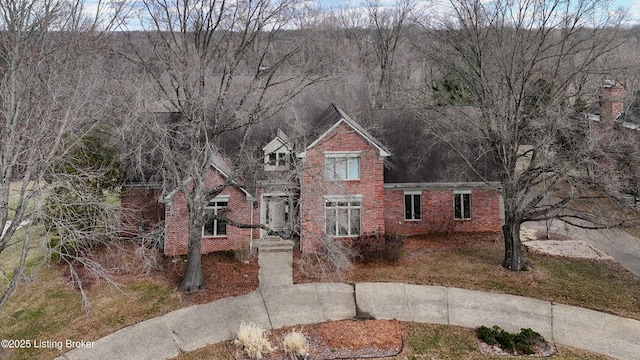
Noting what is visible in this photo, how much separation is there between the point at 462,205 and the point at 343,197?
22.3ft

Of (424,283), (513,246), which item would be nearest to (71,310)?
(424,283)

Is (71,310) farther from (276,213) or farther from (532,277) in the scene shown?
(532,277)

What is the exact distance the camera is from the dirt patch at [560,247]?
19.2 m

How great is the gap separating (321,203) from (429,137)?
7.65 m

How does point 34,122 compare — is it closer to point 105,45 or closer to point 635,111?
point 105,45

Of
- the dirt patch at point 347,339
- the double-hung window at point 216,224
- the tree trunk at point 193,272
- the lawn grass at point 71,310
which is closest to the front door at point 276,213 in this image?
the double-hung window at point 216,224

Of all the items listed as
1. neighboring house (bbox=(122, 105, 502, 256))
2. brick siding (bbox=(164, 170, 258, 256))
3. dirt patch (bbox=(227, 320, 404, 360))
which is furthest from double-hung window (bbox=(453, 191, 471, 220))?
brick siding (bbox=(164, 170, 258, 256))

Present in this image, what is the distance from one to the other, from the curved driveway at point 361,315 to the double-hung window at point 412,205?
21.9 feet

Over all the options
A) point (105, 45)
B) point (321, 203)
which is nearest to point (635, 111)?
point (321, 203)

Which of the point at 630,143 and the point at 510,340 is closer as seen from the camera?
the point at 510,340

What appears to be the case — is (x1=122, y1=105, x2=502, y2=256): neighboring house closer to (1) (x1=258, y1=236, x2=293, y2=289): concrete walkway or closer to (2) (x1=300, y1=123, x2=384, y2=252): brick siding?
(2) (x1=300, y1=123, x2=384, y2=252): brick siding

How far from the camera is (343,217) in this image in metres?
19.9

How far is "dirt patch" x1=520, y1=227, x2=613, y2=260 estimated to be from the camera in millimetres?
19172

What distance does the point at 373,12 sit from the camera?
4800 cm
